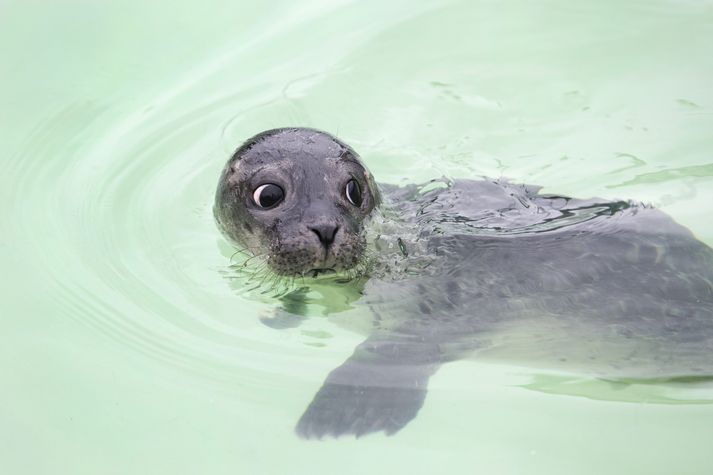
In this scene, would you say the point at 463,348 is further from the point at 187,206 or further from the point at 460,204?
the point at 187,206

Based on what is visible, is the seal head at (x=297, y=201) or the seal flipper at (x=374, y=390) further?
the seal head at (x=297, y=201)

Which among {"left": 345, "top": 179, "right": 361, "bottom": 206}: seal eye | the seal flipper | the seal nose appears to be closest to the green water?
the seal flipper

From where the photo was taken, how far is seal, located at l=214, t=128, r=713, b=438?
3.28m

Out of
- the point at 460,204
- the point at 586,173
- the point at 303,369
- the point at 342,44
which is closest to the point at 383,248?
the point at 460,204

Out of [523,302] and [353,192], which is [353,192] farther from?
[523,302]

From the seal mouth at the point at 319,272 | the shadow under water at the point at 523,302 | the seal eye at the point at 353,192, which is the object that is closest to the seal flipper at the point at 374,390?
the shadow under water at the point at 523,302

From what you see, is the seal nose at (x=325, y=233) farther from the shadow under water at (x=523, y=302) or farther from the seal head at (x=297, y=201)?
the shadow under water at (x=523, y=302)

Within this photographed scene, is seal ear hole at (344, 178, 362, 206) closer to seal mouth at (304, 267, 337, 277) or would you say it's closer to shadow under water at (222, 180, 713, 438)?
shadow under water at (222, 180, 713, 438)

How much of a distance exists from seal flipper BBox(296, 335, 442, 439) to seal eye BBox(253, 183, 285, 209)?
72 centimetres

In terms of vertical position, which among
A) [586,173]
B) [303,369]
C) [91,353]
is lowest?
[586,173]

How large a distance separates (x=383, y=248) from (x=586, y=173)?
158 cm

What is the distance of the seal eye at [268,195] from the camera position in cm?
360

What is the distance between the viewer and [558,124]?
526cm

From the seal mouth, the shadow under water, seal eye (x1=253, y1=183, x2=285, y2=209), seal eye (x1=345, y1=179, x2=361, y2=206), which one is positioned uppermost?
seal eye (x1=253, y1=183, x2=285, y2=209)
